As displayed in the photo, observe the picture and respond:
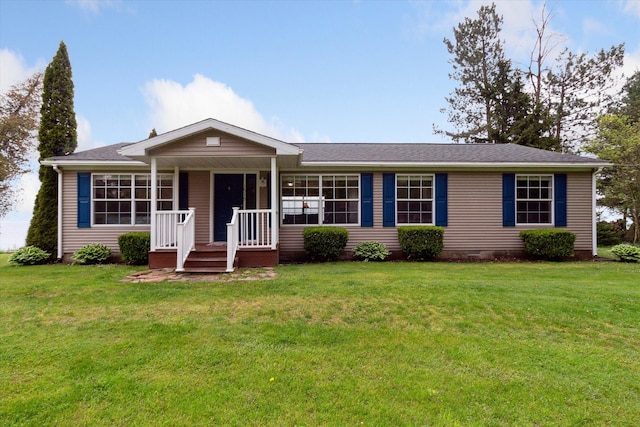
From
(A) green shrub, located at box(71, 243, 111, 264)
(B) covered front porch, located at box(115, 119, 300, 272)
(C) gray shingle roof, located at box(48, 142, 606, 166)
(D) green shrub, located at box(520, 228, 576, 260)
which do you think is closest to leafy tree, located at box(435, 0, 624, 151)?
(C) gray shingle roof, located at box(48, 142, 606, 166)

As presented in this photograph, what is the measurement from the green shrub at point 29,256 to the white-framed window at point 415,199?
1018 cm

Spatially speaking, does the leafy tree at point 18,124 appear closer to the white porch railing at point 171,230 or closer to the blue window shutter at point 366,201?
the white porch railing at point 171,230

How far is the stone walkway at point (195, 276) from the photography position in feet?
20.8

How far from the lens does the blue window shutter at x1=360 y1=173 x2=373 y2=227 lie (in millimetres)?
9602

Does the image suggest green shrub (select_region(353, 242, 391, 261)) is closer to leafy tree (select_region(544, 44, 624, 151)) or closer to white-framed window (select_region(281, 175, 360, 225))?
white-framed window (select_region(281, 175, 360, 225))

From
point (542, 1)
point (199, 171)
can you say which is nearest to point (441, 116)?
point (542, 1)

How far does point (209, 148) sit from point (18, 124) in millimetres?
14564

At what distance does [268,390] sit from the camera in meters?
2.61

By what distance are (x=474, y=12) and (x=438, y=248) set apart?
60.6 feet

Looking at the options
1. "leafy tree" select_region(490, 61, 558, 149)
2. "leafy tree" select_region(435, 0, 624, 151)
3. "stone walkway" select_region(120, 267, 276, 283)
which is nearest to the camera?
"stone walkway" select_region(120, 267, 276, 283)

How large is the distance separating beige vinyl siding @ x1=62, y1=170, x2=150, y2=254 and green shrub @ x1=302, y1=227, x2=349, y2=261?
538 cm

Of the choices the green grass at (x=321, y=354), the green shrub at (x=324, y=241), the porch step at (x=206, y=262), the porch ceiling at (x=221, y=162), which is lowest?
the green grass at (x=321, y=354)

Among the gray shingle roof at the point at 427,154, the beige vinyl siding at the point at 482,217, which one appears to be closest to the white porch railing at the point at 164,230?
the gray shingle roof at the point at 427,154

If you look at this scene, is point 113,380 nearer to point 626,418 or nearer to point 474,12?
point 626,418
